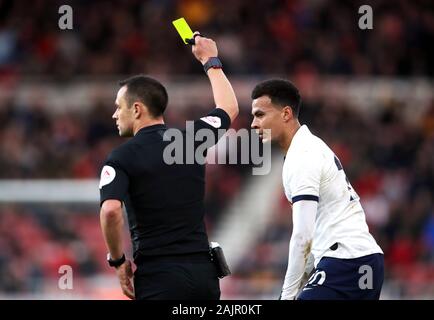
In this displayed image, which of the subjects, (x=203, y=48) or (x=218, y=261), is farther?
(x=203, y=48)

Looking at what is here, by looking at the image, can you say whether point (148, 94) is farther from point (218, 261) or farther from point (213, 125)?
point (218, 261)

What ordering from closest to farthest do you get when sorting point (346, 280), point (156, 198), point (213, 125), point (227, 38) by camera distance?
1. point (156, 198)
2. point (346, 280)
3. point (213, 125)
4. point (227, 38)

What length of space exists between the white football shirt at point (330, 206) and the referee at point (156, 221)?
659 millimetres

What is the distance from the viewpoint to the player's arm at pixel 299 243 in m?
6.77

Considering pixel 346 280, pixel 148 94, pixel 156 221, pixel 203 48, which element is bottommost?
pixel 346 280

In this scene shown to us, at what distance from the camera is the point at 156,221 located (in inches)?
265

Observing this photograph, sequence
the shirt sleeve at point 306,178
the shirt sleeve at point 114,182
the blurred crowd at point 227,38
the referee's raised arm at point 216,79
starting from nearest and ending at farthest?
the shirt sleeve at point 114,182 < the shirt sleeve at point 306,178 < the referee's raised arm at point 216,79 < the blurred crowd at point 227,38

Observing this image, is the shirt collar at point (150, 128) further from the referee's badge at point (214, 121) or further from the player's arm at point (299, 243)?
the player's arm at point (299, 243)

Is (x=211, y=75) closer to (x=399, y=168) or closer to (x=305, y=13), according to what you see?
(x=399, y=168)

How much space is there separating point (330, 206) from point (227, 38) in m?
11.7

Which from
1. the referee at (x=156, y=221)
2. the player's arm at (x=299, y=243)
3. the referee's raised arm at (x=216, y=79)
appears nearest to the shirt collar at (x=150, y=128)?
the referee at (x=156, y=221)

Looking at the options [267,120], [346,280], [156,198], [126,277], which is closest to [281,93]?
[267,120]

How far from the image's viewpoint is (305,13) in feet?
63.3

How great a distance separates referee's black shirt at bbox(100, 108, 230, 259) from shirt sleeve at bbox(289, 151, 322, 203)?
62cm
